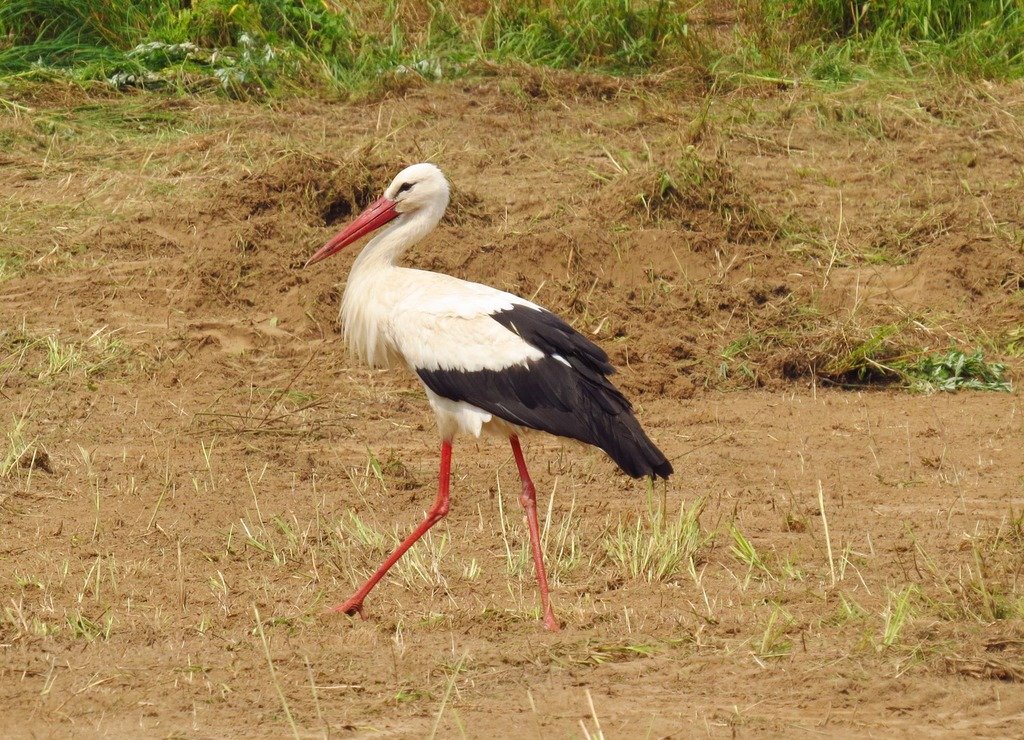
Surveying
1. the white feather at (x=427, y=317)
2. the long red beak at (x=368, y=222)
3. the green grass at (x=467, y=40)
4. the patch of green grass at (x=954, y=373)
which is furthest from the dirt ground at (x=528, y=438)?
the long red beak at (x=368, y=222)

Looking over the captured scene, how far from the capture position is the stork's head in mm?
6344

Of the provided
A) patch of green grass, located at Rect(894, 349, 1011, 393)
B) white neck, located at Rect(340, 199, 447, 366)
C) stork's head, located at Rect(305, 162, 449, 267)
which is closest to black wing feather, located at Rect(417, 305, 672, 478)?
white neck, located at Rect(340, 199, 447, 366)

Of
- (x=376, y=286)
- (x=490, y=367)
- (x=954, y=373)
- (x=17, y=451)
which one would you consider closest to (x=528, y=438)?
(x=490, y=367)

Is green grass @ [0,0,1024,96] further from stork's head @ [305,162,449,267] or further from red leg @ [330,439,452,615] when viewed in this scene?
red leg @ [330,439,452,615]

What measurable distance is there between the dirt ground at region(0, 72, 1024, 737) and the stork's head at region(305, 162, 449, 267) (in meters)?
1.09

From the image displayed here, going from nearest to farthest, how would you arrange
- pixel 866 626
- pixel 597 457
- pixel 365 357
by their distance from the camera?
pixel 866 626 < pixel 365 357 < pixel 597 457

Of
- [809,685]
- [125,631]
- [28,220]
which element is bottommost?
[28,220]

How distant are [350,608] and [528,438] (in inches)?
44.9

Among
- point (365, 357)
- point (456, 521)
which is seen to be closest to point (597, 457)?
point (456, 521)

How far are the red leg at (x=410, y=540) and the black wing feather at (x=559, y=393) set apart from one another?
0.92ft

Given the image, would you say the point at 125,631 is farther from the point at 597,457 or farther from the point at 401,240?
the point at 597,457

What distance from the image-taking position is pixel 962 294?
8859 millimetres

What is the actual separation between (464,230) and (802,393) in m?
2.19

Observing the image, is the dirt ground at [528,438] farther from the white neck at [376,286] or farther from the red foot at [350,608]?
the white neck at [376,286]
